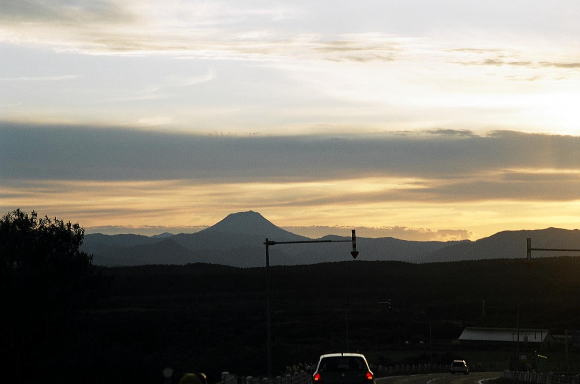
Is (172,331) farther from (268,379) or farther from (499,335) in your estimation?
(268,379)

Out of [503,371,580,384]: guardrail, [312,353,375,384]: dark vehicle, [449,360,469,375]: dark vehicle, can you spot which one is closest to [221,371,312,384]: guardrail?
[312,353,375,384]: dark vehicle

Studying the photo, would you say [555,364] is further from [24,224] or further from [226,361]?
[24,224]

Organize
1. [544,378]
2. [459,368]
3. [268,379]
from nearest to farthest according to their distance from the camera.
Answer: [268,379] < [544,378] < [459,368]

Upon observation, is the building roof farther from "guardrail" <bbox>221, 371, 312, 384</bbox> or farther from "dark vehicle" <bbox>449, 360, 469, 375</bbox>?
"guardrail" <bbox>221, 371, 312, 384</bbox>

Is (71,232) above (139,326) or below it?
above

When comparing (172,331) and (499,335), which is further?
(499,335)

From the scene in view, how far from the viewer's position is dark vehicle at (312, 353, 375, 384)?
123 feet

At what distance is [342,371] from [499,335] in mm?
121924

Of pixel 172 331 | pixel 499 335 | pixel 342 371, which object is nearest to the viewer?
pixel 342 371

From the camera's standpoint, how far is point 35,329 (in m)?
72.3

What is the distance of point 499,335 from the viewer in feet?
510

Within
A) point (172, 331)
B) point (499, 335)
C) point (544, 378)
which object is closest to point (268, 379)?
point (544, 378)

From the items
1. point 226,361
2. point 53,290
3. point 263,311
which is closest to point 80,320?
point 53,290

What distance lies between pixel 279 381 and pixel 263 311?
452 feet
